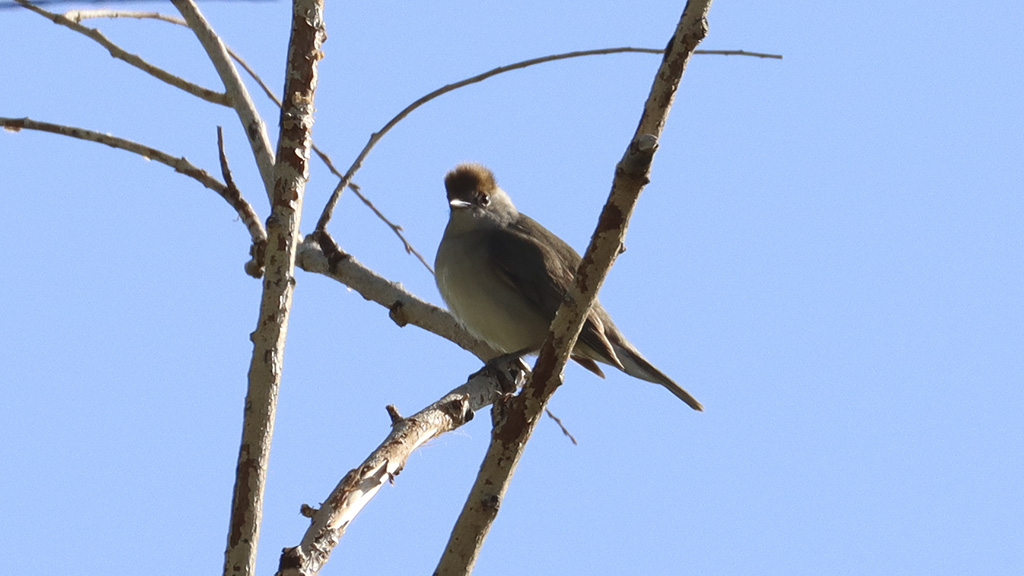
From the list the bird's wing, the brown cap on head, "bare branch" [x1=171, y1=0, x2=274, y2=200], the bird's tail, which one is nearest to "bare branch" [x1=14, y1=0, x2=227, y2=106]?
"bare branch" [x1=171, y1=0, x2=274, y2=200]

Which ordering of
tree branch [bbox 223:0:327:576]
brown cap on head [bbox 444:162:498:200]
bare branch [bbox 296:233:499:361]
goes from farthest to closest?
1. brown cap on head [bbox 444:162:498:200]
2. bare branch [bbox 296:233:499:361]
3. tree branch [bbox 223:0:327:576]

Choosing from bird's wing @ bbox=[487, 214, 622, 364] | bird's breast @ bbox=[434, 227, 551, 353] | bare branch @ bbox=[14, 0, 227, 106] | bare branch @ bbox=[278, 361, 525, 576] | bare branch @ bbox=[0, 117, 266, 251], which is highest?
bird's wing @ bbox=[487, 214, 622, 364]

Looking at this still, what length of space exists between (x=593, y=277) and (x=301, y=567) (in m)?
1.16

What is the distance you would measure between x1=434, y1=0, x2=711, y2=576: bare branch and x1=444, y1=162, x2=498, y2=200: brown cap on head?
4034 millimetres

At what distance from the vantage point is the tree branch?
287 centimetres

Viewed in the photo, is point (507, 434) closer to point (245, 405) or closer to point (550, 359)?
point (550, 359)

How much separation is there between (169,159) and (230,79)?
457 mm

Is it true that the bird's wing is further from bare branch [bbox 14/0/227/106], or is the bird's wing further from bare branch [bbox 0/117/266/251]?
bare branch [bbox 14/0/227/106]

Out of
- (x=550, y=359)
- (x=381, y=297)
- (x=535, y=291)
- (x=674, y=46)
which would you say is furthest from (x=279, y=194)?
(x=535, y=291)

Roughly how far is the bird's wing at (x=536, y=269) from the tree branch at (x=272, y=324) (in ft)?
9.14

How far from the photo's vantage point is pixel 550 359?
2.92 m

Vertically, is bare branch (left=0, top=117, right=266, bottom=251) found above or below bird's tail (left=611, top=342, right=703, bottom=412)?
below

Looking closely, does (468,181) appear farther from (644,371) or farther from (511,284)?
(644,371)

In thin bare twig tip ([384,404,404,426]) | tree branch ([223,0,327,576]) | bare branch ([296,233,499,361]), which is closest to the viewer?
tree branch ([223,0,327,576])
